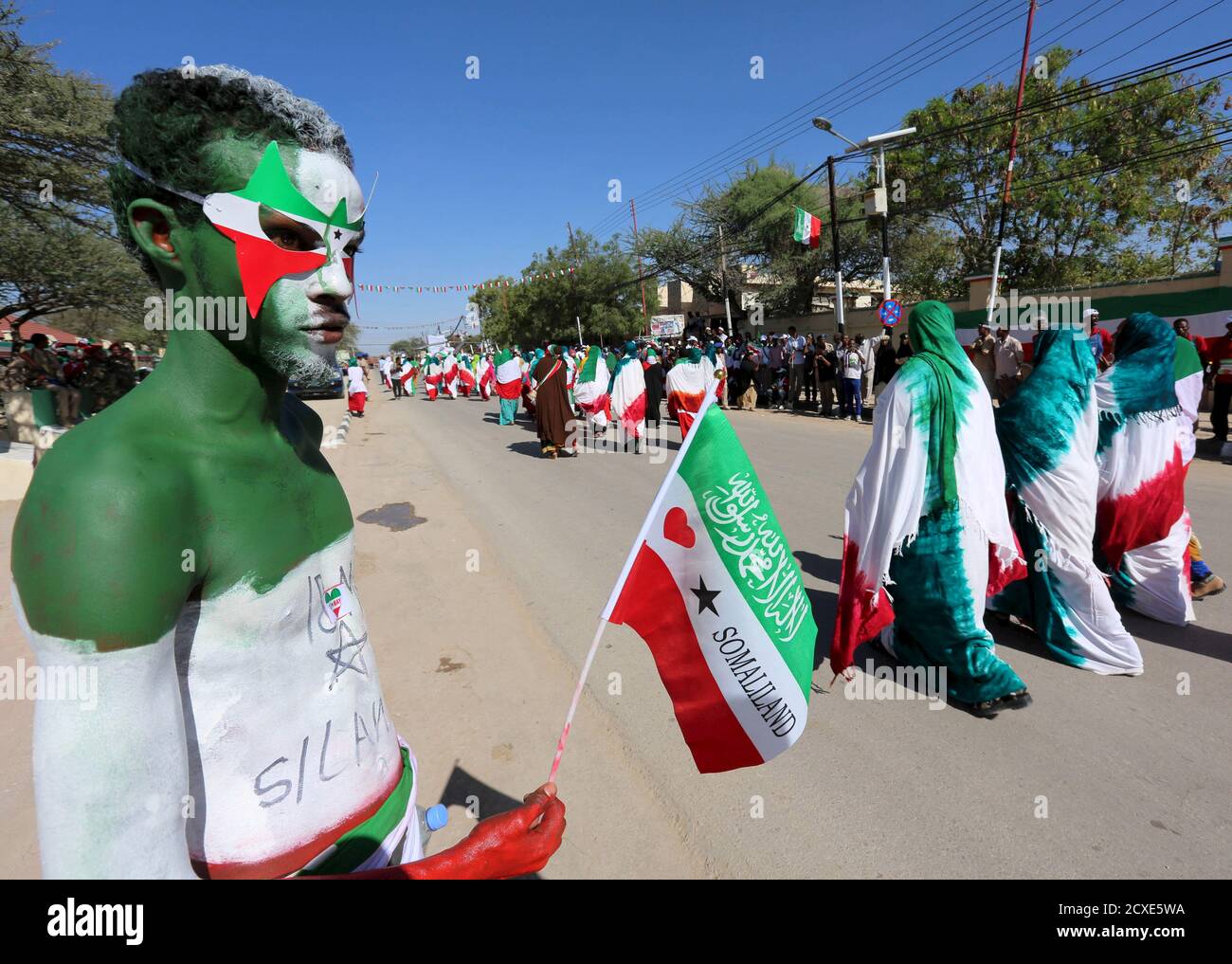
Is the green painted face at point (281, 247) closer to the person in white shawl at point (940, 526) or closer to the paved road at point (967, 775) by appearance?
the paved road at point (967, 775)

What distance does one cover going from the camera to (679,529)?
1.79 metres

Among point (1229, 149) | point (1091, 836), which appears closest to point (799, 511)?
point (1091, 836)

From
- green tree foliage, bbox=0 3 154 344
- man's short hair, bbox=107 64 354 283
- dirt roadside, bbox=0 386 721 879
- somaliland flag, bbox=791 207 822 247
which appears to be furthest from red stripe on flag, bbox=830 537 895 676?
somaliland flag, bbox=791 207 822 247

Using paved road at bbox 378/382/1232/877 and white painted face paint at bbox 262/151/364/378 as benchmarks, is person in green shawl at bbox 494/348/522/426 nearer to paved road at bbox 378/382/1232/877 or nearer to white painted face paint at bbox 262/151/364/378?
paved road at bbox 378/382/1232/877

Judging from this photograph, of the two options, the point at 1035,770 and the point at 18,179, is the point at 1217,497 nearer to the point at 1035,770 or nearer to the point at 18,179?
the point at 1035,770

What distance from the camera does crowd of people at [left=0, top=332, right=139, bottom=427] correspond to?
12.2 m

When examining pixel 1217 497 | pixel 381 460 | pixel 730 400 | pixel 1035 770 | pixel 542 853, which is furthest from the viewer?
pixel 730 400

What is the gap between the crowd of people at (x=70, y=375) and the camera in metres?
12.2

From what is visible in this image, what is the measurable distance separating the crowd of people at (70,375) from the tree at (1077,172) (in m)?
21.5

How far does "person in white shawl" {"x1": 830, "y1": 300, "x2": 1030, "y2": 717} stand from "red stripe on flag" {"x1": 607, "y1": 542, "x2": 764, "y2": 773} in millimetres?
1751

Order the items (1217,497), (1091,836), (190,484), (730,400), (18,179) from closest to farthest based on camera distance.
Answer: (190,484), (1091,836), (1217,497), (18,179), (730,400)

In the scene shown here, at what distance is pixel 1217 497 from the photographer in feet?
22.0

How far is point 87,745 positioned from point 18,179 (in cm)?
1315

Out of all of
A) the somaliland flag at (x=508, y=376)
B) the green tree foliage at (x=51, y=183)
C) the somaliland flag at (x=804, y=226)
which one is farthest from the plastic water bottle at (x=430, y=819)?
the somaliland flag at (x=804, y=226)
